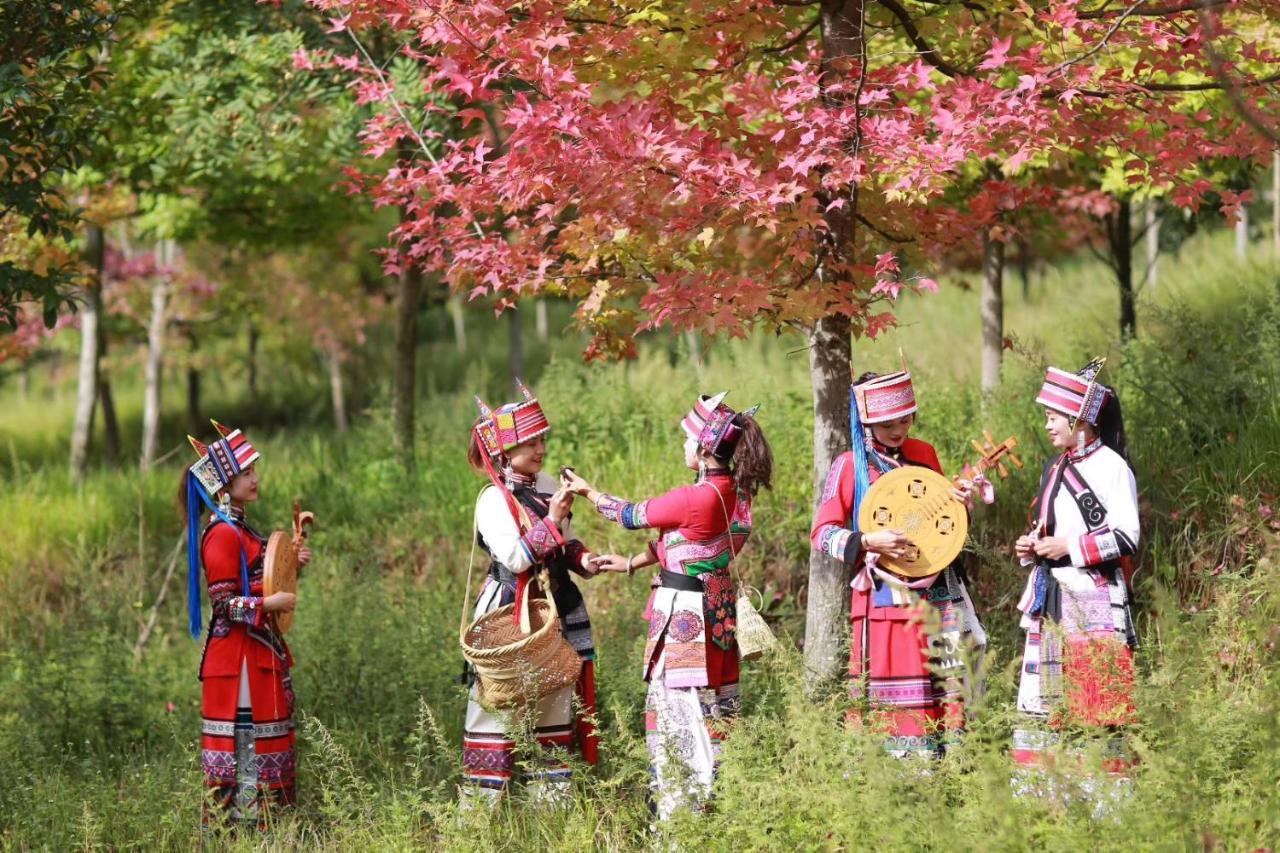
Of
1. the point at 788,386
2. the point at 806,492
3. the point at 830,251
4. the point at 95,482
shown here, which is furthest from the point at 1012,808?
the point at 95,482

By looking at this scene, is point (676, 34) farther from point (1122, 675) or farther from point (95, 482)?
point (95, 482)

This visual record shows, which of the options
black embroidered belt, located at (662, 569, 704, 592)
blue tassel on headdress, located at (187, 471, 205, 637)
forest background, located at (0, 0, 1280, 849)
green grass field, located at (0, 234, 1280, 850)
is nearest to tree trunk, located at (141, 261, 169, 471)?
green grass field, located at (0, 234, 1280, 850)

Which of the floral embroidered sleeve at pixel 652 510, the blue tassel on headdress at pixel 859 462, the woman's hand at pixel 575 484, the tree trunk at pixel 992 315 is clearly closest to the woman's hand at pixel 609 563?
the floral embroidered sleeve at pixel 652 510

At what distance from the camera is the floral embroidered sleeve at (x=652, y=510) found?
5434 millimetres

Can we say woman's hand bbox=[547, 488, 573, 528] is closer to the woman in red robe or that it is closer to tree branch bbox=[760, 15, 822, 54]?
the woman in red robe

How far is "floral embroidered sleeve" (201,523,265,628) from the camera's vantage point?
19.1ft

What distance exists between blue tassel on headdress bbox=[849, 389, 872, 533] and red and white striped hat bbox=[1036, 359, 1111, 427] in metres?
0.68

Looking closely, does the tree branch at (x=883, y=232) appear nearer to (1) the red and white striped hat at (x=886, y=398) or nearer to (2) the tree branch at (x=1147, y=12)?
(1) the red and white striped hat at (x=886, y=398)

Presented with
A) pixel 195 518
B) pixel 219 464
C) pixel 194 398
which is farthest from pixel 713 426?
pixel 194 398

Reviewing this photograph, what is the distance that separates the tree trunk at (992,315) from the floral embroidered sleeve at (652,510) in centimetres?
435

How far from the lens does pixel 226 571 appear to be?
5.86 metres

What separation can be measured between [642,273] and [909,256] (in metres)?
1.23

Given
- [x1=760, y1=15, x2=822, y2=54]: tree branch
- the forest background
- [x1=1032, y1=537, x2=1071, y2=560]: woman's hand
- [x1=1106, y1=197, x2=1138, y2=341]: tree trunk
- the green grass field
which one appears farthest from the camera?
[x1=1106, y1=197, x2=1138, y2=341]: tree trunk

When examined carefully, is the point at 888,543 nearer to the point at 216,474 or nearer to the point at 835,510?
the point at 835,510
